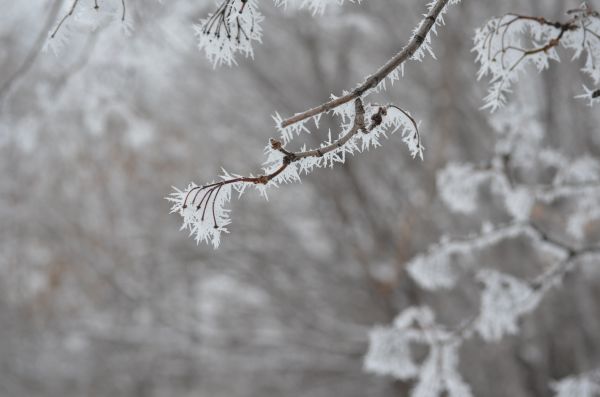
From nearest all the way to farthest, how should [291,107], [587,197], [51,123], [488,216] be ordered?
1. [587,197]
2. [488,216]
3. [291,107]
4. [51,123]

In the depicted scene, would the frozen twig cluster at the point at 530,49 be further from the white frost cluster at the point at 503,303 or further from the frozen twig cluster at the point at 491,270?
the white frost cluster at the point at 503,303

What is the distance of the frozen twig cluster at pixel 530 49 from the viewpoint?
4.36ft

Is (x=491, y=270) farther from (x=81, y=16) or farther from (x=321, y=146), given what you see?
(x=81, y=16)

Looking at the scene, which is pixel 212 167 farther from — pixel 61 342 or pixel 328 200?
pixel 61 342

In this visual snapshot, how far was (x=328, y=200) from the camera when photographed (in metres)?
5.55

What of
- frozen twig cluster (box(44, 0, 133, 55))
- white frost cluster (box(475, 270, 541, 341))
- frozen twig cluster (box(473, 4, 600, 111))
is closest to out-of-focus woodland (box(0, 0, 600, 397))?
white frost cluster (box(475, 270, 541, 341))

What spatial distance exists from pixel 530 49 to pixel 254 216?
498 cm

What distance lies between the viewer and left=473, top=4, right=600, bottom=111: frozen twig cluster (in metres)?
1.33

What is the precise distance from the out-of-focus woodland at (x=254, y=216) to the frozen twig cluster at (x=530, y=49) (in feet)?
9.36

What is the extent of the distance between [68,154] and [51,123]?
0.91m

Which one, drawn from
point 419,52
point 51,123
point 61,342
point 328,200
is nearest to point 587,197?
point 419,52

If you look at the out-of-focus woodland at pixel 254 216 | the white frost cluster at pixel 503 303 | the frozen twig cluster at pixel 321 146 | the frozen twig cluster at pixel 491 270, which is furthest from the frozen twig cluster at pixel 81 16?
the out-of-focus woodland at pixel 254 216

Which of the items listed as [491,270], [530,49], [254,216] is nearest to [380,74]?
[530,49]

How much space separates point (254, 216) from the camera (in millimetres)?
6203
